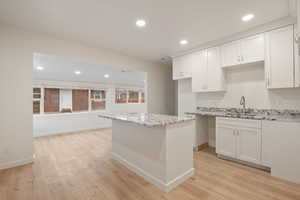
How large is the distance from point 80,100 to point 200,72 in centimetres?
520

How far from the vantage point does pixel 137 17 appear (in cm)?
216

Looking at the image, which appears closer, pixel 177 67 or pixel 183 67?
pixel 183 67

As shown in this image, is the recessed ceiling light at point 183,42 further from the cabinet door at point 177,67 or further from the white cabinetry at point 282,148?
the white cabinetry at point 282,148

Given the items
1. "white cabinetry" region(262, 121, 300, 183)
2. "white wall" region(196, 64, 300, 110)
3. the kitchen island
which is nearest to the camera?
the kitchen island

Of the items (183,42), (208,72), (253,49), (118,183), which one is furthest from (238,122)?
(118,183)

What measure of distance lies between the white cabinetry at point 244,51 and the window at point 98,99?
530 cm

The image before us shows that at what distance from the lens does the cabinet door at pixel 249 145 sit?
2260 millimetres

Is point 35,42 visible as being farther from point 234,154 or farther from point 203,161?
point 234,154

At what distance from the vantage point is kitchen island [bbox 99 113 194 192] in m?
1.77

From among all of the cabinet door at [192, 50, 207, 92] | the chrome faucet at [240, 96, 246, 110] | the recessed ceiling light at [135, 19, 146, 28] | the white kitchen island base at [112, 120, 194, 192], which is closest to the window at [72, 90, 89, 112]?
the white kitchen island base at [112, 120, 194, 192]

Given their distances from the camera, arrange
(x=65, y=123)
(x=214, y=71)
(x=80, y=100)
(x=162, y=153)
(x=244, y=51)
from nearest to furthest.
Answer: (x=162, y=153) → (x=244, y=51) → (x=214, y=71) → (x=65, y=123) → (x=80, y=100)

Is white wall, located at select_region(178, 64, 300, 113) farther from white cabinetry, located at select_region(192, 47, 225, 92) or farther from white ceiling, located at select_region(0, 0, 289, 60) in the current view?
white ceiling, located at select_region(0, 0, 289, 60)

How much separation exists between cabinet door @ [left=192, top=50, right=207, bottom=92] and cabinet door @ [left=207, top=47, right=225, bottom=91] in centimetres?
10

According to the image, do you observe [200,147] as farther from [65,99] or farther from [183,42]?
[65,99]
